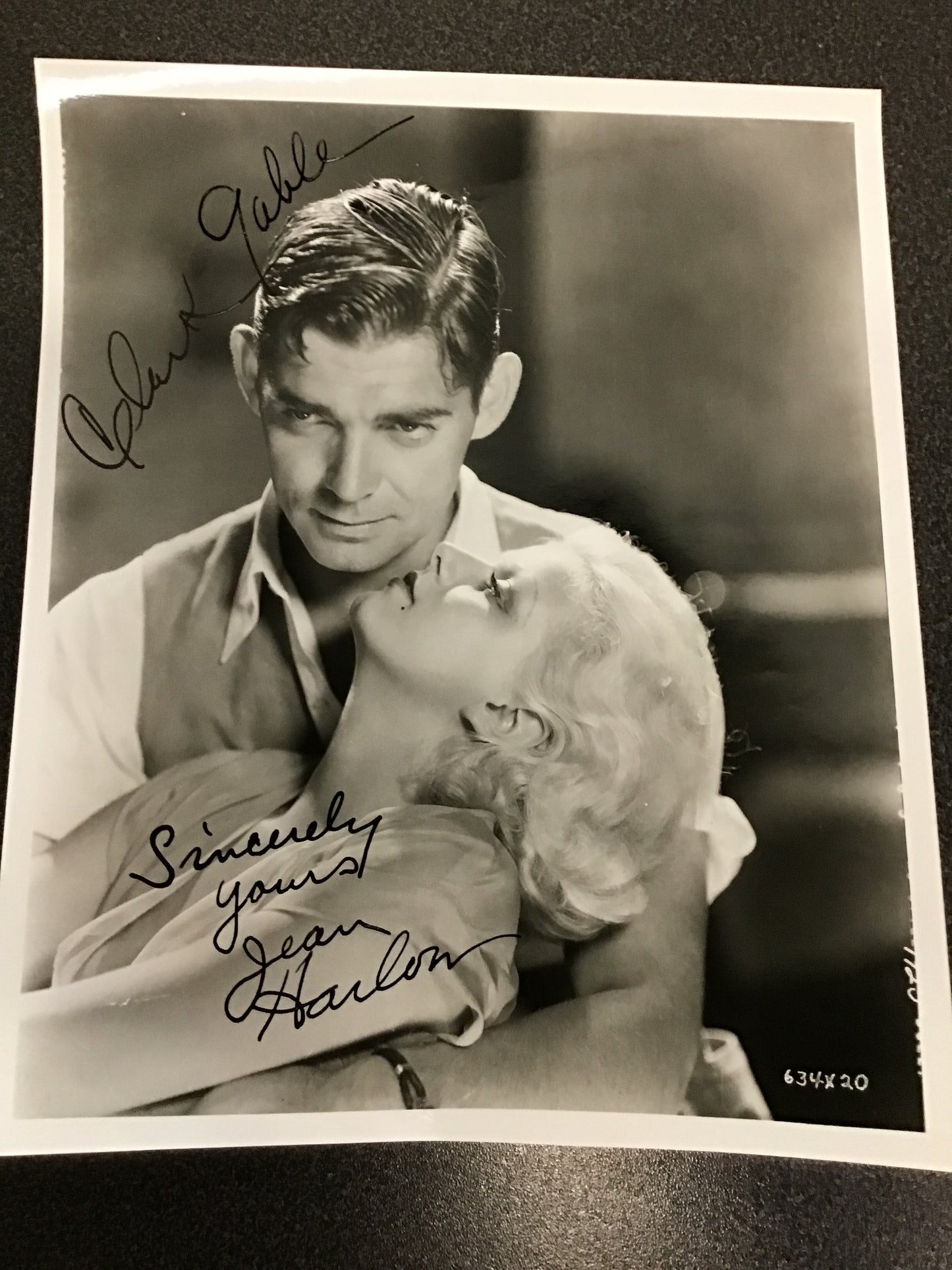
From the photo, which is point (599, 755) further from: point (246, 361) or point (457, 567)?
point (246, 361)

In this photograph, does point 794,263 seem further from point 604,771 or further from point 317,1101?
point 317,1101

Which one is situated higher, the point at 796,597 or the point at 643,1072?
the point at 796,597

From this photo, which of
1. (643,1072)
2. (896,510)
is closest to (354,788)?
(643,1072)

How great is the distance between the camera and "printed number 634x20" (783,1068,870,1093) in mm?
341

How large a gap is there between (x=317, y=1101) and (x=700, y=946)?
0.54ft

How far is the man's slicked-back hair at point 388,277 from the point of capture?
0.37 meters

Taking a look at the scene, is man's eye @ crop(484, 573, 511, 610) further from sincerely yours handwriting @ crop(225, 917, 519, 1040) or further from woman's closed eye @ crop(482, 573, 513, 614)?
sincerely yours handwriting @ crop(225, 917, 519, 1040)

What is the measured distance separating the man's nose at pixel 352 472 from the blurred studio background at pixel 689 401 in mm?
34

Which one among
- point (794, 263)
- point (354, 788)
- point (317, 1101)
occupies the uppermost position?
point (794, 263)

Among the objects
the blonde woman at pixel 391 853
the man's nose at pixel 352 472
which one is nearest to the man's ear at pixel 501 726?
the blonde woman at pixel 391 853

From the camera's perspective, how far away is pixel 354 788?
0.35 m

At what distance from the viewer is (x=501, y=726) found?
352mm

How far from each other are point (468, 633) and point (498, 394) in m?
0.11
